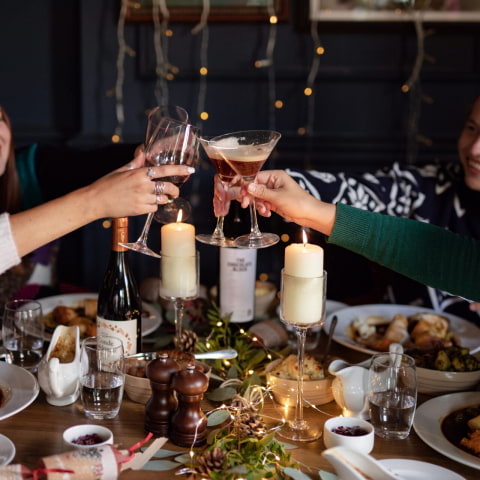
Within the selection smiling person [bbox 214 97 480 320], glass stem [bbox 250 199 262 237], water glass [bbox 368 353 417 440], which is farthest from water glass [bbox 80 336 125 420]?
smiling person [bbox 214 97 480 320]

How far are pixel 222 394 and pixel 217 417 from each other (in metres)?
0.12

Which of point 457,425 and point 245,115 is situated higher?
point 245,115

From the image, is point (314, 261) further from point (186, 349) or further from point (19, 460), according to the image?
point (19, 460)

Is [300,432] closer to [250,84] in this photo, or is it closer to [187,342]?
[187,342]

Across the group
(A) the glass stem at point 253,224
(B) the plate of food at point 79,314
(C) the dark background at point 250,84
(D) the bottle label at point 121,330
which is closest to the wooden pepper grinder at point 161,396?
(D) the bottle label at point 121,330

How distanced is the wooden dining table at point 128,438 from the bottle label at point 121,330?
4.7 inches

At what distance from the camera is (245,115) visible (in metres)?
3.37

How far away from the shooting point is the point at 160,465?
43.8 inches

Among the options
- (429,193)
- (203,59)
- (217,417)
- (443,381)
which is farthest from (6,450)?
(203,59)

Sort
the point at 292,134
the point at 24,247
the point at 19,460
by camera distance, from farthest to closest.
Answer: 1. the point at 292,134
2. the point at 24,247
3. the point at 19,460

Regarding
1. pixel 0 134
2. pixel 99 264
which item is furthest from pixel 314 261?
pixel 99 264

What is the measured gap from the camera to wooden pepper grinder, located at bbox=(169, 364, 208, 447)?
1.17m

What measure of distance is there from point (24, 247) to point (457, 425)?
0.95 metres

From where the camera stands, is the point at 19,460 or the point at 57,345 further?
the point at 57,345
